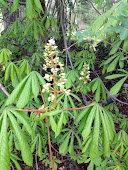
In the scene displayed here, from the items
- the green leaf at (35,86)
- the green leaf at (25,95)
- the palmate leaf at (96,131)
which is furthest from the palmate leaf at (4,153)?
the palmate leaf at (96,131)

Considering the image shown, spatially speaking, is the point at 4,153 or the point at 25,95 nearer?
the point at 4,153

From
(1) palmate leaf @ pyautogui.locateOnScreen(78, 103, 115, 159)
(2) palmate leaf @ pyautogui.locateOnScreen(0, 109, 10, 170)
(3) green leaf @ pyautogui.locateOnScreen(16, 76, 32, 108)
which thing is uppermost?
(3) green leaf @ pyautogui.locateOnScreen(16, 76, 32, 108)

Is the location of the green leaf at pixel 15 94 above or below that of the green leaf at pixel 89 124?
above

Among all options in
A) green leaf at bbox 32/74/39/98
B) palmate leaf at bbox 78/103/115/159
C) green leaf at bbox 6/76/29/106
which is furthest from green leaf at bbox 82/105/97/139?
green leaf at bbox 6/76/29/106

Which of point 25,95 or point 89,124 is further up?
point 25,95

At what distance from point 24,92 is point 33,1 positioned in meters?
1.15

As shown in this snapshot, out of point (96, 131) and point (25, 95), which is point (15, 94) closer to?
point (25, 95)

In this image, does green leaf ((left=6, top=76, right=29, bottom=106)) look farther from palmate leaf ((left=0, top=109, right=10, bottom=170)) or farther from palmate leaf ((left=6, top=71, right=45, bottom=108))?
palmate leaf ((left=0, top=109, right=10, bottom=170))

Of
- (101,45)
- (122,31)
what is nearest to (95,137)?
(122,31)

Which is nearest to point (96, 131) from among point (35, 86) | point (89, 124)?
point (89, 124)

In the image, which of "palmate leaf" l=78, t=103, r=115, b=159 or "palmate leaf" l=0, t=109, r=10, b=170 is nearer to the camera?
"palmate leaf" l=0, t=109, r=10, b=170

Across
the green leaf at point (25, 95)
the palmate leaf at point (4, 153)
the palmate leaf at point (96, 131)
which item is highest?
the green leaf at point (25, 95)

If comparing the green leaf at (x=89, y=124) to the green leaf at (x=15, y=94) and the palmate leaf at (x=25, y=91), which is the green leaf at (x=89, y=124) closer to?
the palmate leaf at (x=25, y=91)

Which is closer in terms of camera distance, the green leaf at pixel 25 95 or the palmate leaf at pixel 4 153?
the palmate leaf at pixel 4 153
